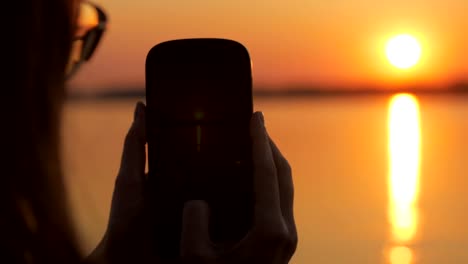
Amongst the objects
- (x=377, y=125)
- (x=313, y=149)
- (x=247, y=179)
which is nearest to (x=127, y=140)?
(x=247, y=179)

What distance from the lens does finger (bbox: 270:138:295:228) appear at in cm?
121

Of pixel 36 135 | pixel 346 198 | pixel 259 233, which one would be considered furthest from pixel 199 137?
pixel 346 198

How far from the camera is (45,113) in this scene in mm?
769

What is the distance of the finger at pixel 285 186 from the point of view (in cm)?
121

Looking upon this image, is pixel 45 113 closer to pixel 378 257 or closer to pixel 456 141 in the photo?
pixel 378 257

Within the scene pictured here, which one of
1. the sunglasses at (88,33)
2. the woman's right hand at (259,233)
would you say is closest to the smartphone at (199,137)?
the woman's right hand at (259,233)

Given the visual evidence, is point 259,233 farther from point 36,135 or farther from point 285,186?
point 36,135

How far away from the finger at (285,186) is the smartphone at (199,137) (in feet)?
0.34

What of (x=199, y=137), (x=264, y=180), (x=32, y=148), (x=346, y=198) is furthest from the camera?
(x=346, y=198)

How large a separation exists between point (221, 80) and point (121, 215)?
0.94 feet

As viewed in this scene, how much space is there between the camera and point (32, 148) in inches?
30.0

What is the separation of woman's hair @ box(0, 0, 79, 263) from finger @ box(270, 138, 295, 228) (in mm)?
475

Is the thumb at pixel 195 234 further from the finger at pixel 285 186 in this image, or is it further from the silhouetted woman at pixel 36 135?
the silhouetted woman at pixel 36 135

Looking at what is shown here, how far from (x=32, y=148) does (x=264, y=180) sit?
1.48 feet
